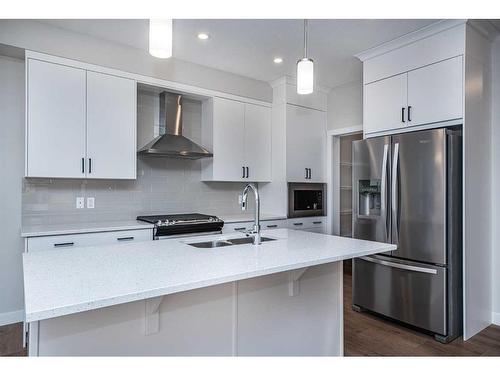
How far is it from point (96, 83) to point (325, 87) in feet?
9.37

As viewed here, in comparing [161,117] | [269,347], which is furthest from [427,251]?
[161,117]

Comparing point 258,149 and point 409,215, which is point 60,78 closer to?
point 258,149

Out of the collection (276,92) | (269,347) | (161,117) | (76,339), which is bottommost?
(269,347)

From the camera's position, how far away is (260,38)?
3.12 metres

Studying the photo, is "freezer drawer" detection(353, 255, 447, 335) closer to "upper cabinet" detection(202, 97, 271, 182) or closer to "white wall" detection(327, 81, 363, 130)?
"upper cabinet" detection(202, 97, 271, 182)

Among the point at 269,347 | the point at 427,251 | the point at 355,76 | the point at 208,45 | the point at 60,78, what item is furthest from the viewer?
the point at 355,76

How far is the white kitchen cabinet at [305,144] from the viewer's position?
4266 millimetres

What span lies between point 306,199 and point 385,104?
1601 mm

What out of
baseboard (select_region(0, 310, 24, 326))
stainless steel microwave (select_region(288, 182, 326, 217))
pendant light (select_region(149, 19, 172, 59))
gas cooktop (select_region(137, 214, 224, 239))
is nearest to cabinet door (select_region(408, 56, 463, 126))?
stainless steel microwave (select_region(288, 182, 326, 217))

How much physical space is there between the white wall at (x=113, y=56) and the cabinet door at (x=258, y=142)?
21 cm

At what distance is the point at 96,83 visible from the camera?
124 inches

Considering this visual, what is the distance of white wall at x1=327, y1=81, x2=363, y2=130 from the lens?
4.26 metres

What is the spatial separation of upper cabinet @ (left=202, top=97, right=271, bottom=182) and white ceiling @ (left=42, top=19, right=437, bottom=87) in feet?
1.62

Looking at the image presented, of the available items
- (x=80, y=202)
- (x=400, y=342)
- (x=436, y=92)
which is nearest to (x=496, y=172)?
(x=436, y=92)
